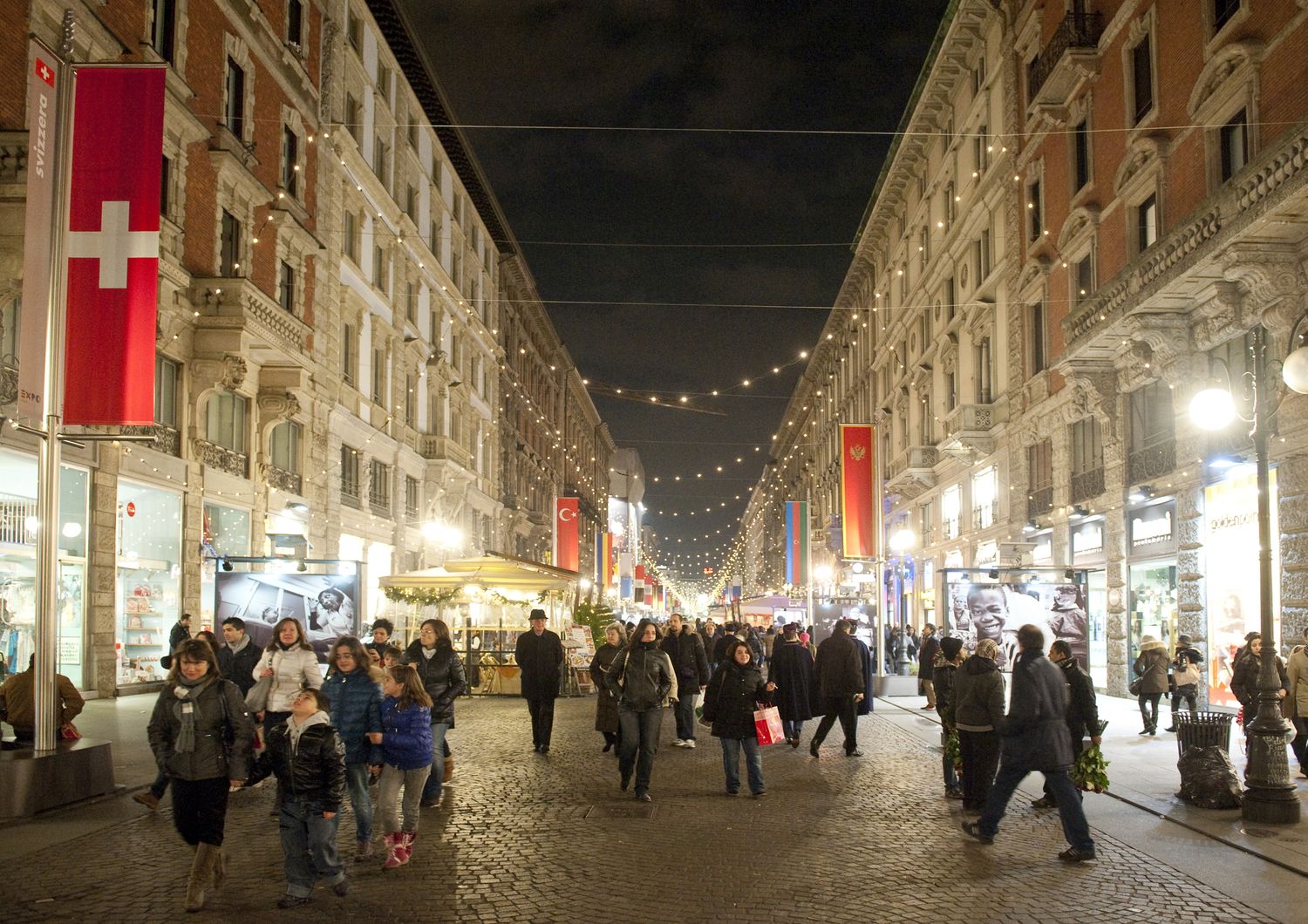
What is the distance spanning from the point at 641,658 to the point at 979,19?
29.0 m

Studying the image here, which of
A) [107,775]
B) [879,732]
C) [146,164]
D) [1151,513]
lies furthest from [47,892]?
[1151,513]

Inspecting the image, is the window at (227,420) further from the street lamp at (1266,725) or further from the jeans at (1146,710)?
the street lamp at (1266,725)

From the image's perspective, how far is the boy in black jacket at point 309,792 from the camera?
7219 millimetres

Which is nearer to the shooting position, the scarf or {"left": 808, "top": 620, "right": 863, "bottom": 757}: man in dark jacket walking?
the scarf

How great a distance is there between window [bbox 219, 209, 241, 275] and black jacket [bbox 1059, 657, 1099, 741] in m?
19.6

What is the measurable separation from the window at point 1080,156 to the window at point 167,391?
19.2 meters

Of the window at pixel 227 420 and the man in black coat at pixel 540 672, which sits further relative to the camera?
the window at pixel 227 420

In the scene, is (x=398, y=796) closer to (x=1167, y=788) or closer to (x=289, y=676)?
(x=289, y=676)

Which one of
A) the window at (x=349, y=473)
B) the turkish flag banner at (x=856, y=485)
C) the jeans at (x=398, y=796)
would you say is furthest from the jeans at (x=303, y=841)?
the window at (x=349, y=473)

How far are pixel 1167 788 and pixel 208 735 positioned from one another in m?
9.60

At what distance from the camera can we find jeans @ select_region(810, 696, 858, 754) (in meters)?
15.1

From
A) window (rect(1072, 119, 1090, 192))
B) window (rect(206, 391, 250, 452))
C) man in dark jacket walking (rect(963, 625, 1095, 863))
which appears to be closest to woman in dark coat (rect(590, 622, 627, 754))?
man in dark jacket walking (rect(963, 625, 1095, 863))

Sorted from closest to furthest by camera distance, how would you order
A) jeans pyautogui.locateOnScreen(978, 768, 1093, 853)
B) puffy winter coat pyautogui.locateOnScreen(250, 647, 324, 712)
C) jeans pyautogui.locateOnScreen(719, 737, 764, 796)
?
jeans pyautogui.locateOnScreen(978, 768, 1093, 853), puffy winter coat pyautogui.locateOnScreen(250, 647, 324, 712), jeans pyautogui.locateOnScreen(719, 737, 764, 796)

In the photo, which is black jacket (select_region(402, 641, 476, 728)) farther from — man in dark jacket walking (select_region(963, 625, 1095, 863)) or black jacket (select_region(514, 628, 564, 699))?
man in dark jacket walking (select_region(963, 625, 1095, 863))
